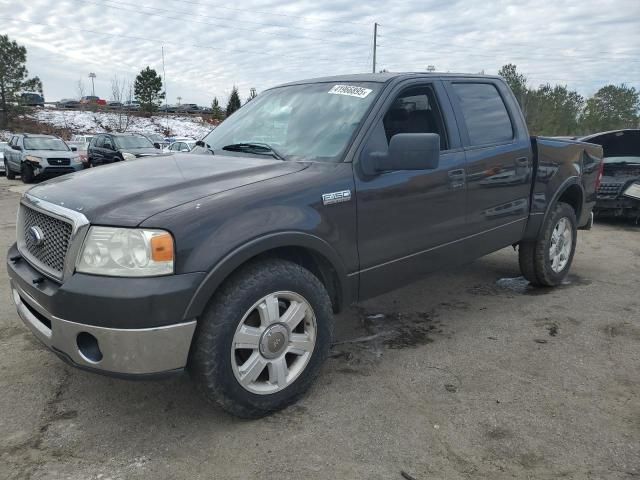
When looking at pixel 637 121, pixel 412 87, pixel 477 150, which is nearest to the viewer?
pixel 412 87

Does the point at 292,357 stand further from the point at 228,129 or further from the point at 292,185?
the point at 228,129

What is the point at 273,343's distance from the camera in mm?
2705

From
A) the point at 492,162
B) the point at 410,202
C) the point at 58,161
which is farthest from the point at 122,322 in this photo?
the point at 58,161

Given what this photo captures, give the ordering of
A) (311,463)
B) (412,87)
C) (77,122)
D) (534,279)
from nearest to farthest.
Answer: (311,463), (412,87), (534,279), (77,122)

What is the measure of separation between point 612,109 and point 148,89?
56034mm

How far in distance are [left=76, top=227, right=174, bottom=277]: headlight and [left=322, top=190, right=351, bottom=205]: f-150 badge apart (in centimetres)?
93

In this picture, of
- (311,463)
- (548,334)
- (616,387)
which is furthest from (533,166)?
(311,463)

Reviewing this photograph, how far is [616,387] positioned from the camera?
3.12 m

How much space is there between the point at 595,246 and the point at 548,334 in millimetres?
3819

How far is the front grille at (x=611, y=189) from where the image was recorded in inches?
325

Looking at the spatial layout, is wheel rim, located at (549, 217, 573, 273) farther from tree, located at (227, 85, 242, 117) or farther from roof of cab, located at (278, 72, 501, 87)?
tree, located at (227, 85, 242, 117)

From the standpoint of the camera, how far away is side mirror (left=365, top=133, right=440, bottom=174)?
2.92 m

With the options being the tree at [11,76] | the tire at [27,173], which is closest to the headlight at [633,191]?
the tire at [27,173]

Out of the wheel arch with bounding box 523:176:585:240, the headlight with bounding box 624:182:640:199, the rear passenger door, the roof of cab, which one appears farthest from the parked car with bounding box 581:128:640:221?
the roof of cab
